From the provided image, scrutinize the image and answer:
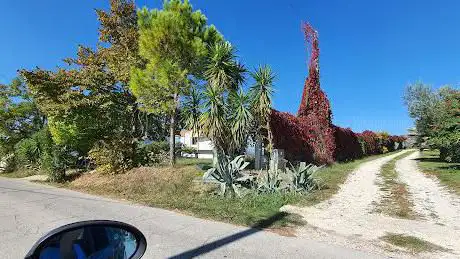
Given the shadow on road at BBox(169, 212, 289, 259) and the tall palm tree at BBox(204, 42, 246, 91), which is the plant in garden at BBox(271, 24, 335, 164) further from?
the shadow on road at BBox(169, 212, 289, 259)

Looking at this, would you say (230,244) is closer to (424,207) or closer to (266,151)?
(424,207)

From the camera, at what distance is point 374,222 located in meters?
8.10

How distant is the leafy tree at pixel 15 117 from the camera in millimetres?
28561

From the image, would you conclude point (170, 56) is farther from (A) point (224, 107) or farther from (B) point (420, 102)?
(B) point (420, 102)

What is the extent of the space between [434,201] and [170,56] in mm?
11433

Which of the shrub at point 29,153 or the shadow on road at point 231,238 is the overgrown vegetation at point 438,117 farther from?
the shrub at point 29,153

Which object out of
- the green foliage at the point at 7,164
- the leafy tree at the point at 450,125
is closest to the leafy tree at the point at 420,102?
the leafy tree at the point at 450,125

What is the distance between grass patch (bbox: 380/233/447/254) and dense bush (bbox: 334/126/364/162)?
17218mm

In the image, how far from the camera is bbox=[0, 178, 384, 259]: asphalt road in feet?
19.6

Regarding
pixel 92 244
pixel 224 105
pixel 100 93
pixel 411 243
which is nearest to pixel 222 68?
pixel 224 105

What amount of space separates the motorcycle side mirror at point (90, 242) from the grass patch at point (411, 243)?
16.9 feet

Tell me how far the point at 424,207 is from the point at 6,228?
9.27 meters

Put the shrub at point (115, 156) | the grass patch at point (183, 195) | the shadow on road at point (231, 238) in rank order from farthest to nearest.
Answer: the shrub at point (115, 156)
the grass patch at point (183, 195)
the shadow on road at point (231, 238)

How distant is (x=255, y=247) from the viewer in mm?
6277
